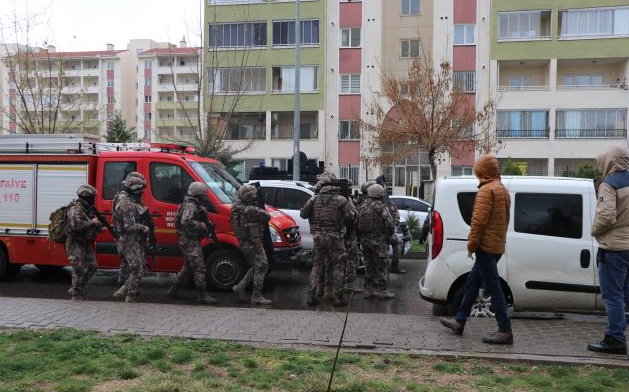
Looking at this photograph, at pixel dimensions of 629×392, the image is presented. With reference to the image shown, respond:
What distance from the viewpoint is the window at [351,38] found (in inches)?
1638

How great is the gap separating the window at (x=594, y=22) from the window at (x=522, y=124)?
16.8ft

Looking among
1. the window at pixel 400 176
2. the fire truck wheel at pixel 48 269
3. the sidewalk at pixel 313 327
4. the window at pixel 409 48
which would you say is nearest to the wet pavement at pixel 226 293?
the fire truck wheel at pixel 48 269

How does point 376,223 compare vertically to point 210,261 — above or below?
above

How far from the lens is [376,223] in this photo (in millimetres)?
9492

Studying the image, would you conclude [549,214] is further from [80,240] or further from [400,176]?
[400,176]

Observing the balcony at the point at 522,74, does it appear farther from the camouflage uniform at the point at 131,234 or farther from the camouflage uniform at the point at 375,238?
the camouflage uniform at the point at 131,234

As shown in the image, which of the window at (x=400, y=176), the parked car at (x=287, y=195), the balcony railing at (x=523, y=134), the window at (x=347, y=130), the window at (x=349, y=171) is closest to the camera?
the parked car at (x=287, y=195)

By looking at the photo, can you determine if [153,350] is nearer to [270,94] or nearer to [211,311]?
[211,311]

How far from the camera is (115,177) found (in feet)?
34.4

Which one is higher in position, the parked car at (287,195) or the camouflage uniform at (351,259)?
the parked car at (287,195)

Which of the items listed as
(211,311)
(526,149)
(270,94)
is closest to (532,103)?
(526,149)

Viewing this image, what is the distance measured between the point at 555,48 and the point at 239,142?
21024 mm

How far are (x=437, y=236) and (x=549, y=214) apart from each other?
1.36 m

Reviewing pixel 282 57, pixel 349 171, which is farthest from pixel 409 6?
pixel 349 171
